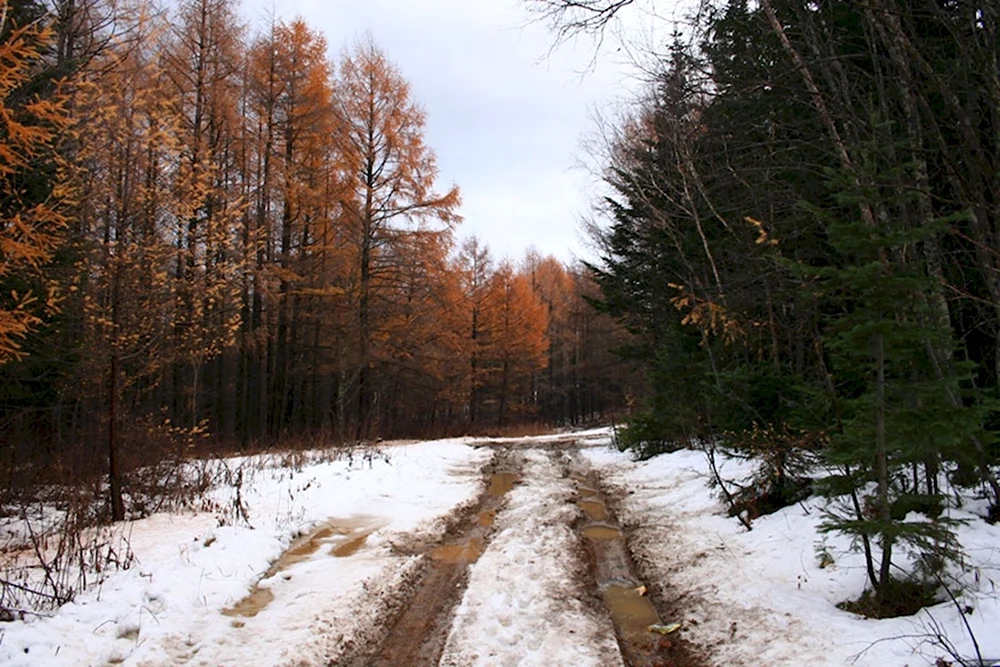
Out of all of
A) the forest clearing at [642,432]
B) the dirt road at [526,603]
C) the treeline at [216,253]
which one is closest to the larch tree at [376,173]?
the treeline at [216,253]

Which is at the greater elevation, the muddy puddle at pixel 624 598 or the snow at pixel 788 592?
the snow at pixel 788 592

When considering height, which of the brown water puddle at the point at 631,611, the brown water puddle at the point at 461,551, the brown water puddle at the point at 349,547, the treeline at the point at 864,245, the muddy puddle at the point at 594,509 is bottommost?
the muddy puddle at the point at 594,509

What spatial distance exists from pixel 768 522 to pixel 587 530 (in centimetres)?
216

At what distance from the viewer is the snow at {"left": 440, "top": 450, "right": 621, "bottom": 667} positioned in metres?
3.93

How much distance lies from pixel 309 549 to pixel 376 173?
562 inches

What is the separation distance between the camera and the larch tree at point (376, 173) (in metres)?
18.4

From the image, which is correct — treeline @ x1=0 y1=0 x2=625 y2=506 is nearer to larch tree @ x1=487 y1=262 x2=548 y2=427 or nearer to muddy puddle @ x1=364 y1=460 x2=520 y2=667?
larch tree @ x1=487 y1=262 x2=548 y2=427

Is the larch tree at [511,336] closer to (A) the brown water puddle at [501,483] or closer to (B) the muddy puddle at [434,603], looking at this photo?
(A) the brown water puddle at [501,483]

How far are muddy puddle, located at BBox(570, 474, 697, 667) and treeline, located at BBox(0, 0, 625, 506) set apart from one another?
544 centimetres

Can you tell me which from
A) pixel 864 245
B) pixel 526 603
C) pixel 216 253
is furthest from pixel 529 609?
pixel 216 253

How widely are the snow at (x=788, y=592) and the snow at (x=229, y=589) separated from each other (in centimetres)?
276

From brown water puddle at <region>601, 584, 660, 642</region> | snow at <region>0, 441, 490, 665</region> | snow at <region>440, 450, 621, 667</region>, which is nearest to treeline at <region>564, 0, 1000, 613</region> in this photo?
brown water puddle at <region>601, 584, 660, 642</region>

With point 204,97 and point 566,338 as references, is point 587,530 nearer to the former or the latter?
point 204,97

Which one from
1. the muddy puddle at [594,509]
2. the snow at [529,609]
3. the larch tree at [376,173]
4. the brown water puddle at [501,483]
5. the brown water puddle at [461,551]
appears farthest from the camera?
the larch tree at [376,173]
